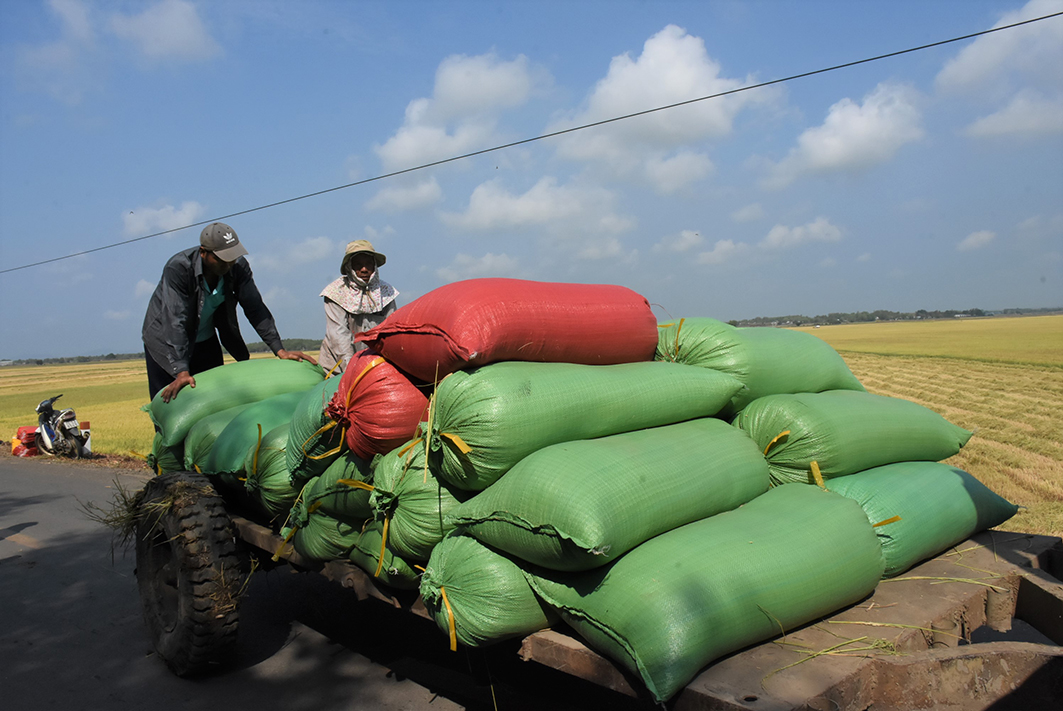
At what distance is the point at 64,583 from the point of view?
4.57 m

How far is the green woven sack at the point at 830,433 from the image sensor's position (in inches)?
101

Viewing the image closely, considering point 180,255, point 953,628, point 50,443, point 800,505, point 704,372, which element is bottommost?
point 50,443

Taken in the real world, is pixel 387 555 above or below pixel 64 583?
above

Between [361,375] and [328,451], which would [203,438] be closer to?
[328,451]

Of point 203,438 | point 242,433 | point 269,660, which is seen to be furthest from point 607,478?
point 203,438

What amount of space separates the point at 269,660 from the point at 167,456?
4.65 ft

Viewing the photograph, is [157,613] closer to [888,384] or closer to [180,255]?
[180,255]

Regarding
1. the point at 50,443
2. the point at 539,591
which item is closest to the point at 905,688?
the point at 539,591

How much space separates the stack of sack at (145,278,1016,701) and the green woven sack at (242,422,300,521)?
0.01 meters

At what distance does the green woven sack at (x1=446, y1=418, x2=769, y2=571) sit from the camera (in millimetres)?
1842

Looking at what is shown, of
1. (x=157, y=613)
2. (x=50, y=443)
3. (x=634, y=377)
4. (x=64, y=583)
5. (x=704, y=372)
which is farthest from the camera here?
(x=50, y=443)

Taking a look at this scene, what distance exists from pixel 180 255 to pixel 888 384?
55.5ft

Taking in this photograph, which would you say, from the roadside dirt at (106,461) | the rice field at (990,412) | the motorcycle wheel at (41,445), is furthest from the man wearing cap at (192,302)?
the motorcycle wheel at (41,445)

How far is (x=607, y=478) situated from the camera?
77.8 inches
